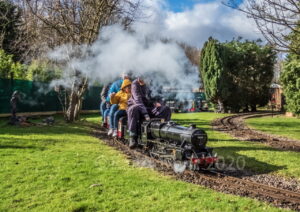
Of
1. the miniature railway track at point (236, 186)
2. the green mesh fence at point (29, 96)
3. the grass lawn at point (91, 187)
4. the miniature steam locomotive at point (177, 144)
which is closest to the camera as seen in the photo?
the grass lawn at point (91, 187)

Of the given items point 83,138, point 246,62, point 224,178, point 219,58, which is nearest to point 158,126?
point 224,178

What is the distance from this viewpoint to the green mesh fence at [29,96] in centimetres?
1670

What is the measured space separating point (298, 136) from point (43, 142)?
968 centimetres

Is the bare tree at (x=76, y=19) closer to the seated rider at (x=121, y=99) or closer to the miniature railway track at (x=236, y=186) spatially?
the seated rider at (x=121, y=99)

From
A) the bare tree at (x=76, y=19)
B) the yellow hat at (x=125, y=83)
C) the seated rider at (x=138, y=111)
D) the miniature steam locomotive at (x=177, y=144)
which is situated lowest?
the miniature steam locomotive at (x=177, y=144)

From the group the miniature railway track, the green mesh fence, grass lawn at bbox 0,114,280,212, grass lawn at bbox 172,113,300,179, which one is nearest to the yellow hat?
grass lawn at bbox 0,114,280,212

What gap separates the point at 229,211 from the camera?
4.54m

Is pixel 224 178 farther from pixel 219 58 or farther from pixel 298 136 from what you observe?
pixel 219 58

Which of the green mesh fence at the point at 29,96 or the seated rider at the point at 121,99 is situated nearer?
the seated rider at the point at 121,99

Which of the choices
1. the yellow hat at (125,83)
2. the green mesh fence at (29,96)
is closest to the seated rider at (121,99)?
the yellow hat at (125,83)

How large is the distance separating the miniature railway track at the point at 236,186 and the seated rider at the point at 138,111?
1.41 metres

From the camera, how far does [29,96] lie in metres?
18.5

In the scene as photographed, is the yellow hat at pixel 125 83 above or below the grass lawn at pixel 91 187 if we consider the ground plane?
above

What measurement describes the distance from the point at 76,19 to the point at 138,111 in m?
8.98
